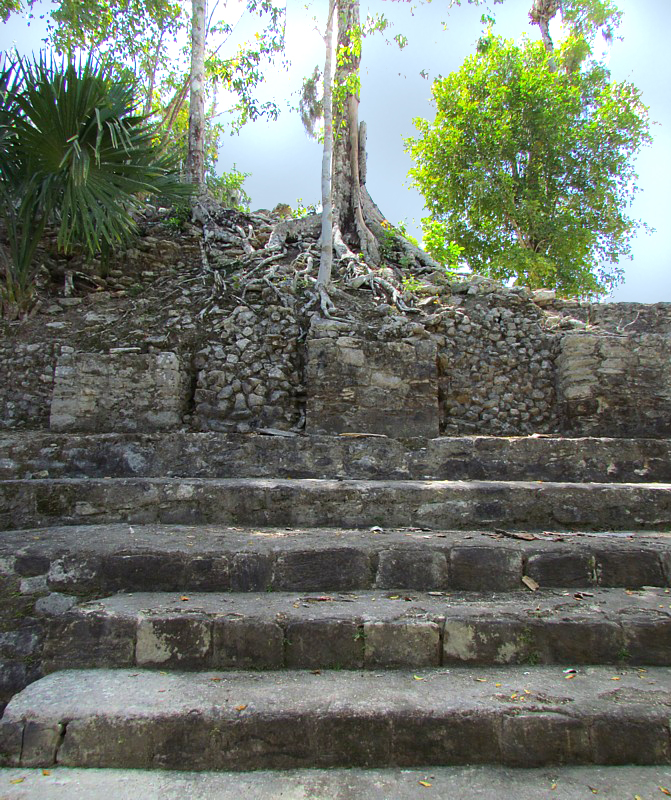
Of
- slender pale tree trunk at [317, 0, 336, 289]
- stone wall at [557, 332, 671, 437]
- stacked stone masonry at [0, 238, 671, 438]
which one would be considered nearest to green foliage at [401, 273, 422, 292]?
stacked stone masonry at [0, 238, 671, 438]

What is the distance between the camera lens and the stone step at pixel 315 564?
265cm

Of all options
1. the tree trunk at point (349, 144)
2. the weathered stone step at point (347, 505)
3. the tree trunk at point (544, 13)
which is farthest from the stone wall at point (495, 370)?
the tree trunk at point (544, 13)

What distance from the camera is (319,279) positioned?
646 centimetres

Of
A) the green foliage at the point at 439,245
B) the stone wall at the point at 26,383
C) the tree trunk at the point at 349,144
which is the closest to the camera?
the stone wall at the point at 26,383

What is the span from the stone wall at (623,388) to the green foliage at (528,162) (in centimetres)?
701

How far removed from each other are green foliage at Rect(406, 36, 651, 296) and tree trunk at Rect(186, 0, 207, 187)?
503 cm

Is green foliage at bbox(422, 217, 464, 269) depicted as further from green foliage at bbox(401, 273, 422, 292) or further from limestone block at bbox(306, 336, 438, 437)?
limestone block at bbox(306, 336, 438, 437)

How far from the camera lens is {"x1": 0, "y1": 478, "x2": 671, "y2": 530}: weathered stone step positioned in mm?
3461

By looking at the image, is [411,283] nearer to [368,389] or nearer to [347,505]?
[368,389]

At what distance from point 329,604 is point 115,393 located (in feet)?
9.44

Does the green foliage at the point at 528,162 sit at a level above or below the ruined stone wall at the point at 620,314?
above

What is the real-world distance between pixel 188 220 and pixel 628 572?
23.5 feet

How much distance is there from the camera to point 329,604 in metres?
2.51

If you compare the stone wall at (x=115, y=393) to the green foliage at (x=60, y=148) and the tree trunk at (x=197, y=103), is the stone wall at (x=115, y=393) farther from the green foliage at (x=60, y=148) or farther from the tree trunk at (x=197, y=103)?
the tree trunk at (x=197, y=103)
